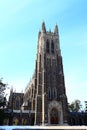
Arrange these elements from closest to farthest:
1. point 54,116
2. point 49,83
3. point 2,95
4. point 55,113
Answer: point 2,95
point 54,116
point 55,113
point 49,83

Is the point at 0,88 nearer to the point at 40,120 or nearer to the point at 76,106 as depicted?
the point at 40,120

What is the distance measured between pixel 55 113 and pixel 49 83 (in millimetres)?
9342

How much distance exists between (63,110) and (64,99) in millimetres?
3343

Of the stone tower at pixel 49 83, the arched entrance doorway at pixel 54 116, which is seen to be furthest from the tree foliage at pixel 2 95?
the arched entrance doorway at pixel 54 116

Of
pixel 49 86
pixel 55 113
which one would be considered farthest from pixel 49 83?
pixel 55 113

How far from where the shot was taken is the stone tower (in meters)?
50.8

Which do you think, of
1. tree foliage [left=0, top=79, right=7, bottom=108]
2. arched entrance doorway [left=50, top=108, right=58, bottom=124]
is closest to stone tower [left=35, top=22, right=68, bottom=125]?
arched entrance doorway [left=50, top=108, right=58, bottom=124]

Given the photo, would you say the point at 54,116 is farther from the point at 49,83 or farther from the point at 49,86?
the point at 49,83

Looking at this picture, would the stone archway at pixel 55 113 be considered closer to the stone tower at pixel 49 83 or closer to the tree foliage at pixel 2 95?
the stone tower at pixel 49 83

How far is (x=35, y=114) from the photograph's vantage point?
50.3m

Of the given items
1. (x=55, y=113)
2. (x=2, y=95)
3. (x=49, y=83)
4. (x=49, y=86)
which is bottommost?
(x=55, y=113)

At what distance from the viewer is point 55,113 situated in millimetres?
52531

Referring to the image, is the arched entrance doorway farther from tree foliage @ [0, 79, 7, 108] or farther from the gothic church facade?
tree foliage @ [0, 79, 7, 108]

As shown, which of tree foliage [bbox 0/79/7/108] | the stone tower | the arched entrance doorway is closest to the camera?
tree foliage [bbox 0/79/7/108]
